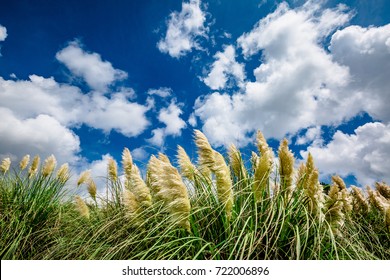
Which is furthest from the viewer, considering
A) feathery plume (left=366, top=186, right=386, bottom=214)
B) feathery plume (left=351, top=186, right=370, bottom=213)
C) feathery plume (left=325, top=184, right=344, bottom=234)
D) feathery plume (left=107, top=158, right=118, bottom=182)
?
feathery plume (left=107, top=158, right=118, bottom=182)

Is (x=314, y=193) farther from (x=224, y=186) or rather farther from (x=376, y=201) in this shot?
(x=376, y=201)

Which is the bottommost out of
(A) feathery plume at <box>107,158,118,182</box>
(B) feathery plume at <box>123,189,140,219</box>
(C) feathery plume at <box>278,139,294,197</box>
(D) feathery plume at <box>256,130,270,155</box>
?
(B) feathery plume at <box>123,189,140,219</box>

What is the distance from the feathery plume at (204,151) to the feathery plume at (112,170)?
7.85 ft

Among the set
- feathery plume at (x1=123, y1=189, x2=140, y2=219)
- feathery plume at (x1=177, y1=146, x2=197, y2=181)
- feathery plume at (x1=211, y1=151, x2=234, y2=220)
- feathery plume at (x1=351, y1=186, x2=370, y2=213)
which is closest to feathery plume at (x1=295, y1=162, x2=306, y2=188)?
feathery plume at (x1=211, y1=151, x2=234, y2=220)

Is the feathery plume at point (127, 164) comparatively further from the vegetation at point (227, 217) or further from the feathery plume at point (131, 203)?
the feathery plume at point (131, 203)

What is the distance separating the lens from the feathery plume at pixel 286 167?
3.35m

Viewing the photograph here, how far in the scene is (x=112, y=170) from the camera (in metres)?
5.53

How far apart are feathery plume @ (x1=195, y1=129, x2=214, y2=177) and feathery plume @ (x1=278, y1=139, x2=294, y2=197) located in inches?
25.4

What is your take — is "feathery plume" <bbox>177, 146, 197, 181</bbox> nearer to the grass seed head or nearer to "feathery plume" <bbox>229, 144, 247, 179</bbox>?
"feathery plume" <bbox>229, 144, 247, 179</bbox>

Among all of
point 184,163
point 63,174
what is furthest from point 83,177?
point 184,163

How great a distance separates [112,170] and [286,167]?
3.01 meters

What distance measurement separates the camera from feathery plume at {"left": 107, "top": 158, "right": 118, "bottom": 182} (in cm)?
552

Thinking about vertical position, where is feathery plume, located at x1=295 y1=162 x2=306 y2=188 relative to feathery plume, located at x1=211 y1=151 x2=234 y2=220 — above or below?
above
